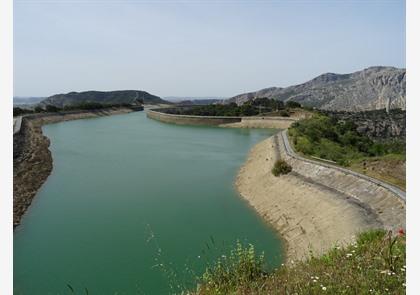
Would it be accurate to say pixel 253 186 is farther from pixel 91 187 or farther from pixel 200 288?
pixel 200 288

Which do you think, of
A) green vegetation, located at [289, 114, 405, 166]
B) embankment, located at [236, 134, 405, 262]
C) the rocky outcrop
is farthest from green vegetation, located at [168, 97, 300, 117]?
embankment, located at [236, 134, 405, 262]

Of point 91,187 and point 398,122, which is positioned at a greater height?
point 398,122

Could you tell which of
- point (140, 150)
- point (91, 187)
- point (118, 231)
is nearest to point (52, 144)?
point (140, 150)

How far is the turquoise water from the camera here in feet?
33.2

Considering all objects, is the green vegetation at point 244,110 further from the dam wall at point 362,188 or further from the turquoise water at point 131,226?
the dam wall at point 362,188

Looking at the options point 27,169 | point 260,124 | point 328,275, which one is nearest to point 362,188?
point 328,275

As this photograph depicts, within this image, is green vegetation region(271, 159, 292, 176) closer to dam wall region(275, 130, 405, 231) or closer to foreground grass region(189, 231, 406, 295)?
dam wall region(275, 130, 405, 231)

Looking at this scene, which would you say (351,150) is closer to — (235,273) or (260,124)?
(235,273)

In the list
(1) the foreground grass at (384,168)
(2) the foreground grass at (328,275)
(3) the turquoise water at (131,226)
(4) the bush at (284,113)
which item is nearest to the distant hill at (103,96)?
(4) the bush at (284,113)

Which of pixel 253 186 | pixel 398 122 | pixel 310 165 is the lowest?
pixel 253 186

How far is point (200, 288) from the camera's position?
5.70 metres

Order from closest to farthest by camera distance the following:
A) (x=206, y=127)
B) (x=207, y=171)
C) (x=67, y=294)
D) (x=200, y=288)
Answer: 1. (x=200, y=288)
2. (x=67, y=294)
3. (x=207, y=171)
4. (x=206, y=127)

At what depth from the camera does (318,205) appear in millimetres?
14352

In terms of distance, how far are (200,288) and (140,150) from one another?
26.9 meters
